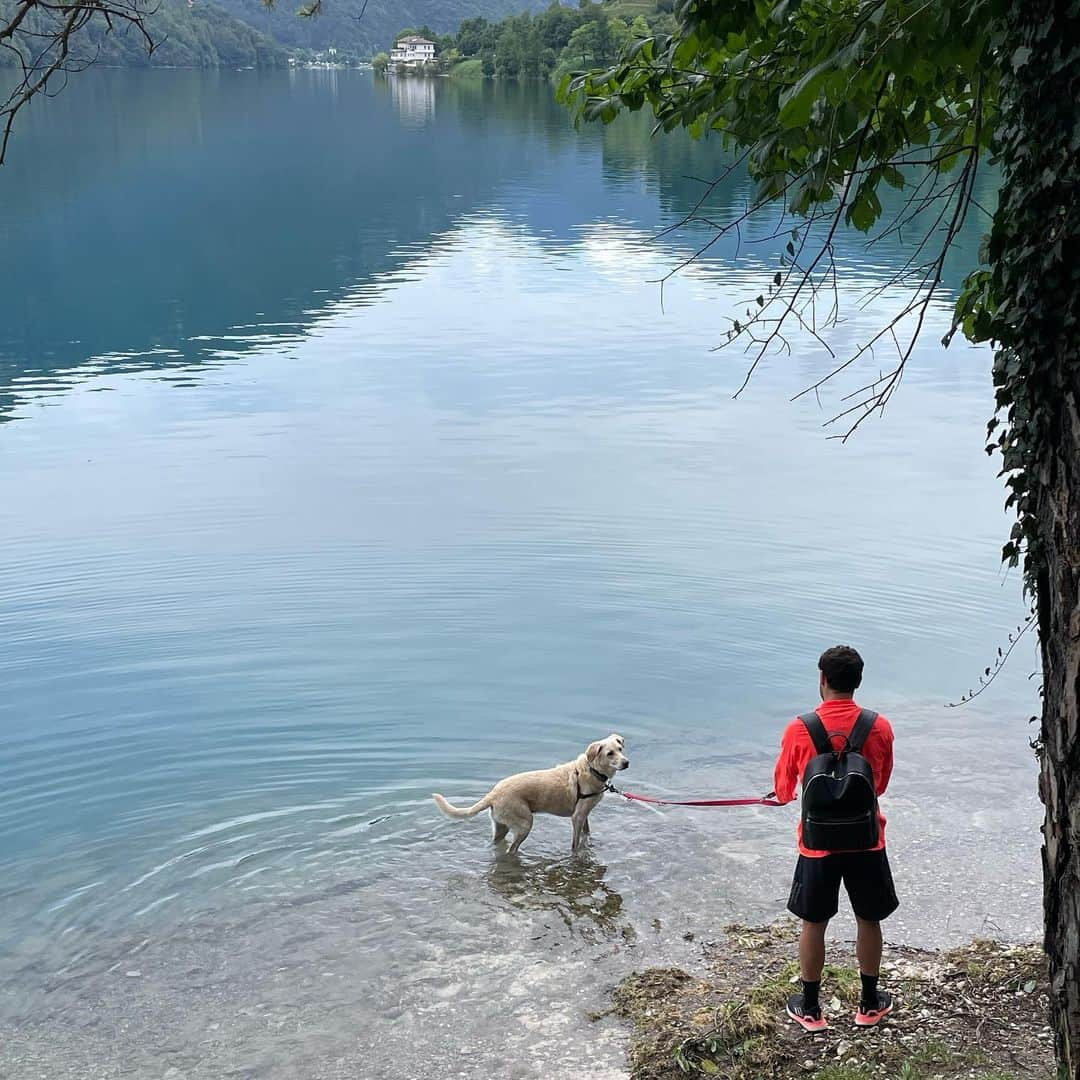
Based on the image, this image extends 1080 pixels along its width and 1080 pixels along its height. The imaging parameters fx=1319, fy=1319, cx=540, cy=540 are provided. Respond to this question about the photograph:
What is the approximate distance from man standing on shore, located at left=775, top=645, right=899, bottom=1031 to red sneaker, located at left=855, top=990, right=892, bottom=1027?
203 mm

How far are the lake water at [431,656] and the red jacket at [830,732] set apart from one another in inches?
72.9

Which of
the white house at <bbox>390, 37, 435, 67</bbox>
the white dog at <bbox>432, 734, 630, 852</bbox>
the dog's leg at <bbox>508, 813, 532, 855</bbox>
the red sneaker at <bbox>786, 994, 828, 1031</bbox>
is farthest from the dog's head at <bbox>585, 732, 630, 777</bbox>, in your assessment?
the white house at <bbox>390, 37, 435, 67</bbox>

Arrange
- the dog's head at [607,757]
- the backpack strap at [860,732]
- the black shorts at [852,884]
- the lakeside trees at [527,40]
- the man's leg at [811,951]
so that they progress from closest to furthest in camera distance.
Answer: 1. the backpack strap at [860,732]
2. the black shorts at [852,884]
3. the man's leg at [811,951]
4. the dog's head at [607,757]
5. the lakeside trees at [527,40]

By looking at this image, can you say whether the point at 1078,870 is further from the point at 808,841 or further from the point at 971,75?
the point at 971,75

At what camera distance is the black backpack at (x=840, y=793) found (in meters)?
6.44

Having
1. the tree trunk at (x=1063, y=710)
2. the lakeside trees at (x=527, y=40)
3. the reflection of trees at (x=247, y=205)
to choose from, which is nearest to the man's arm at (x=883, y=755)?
the tree trunk at (x=1063, y=710)

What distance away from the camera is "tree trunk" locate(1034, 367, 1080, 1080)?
5.14 meters

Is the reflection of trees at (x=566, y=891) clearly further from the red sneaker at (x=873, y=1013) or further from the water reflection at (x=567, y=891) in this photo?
the red sneaker at (x=873, y=1013)

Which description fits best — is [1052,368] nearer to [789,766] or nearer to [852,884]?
[789,766]

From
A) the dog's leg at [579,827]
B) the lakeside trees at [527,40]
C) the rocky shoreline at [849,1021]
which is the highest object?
the lakeside trees at [527,40]

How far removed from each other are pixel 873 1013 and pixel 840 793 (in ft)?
4.44

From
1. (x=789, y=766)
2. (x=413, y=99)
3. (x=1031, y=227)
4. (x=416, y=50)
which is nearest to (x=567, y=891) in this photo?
(x=789, y=766)

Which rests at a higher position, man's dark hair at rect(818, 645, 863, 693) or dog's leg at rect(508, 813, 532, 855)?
man's dark hair at rect(818, 645, 863, 693)

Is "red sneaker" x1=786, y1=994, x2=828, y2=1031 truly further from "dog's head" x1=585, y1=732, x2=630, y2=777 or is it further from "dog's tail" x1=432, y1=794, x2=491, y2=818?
"dog's tail" x1=432, y1=794, x2=491, y2=818
